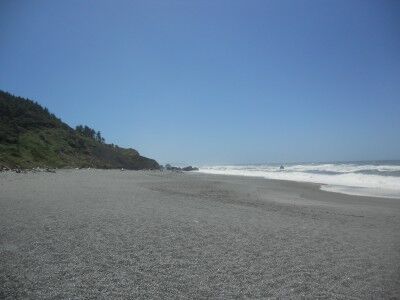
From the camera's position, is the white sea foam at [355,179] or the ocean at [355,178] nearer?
the white sea foam at [355,179]

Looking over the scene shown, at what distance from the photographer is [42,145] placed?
51594 millimetres

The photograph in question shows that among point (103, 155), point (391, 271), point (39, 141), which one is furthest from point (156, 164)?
point (391, 271)

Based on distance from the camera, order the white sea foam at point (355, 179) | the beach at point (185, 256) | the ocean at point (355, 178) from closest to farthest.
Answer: the beach at point (185, 256), the white sea foam at point (355, 179), the ocean at point (355, 178)

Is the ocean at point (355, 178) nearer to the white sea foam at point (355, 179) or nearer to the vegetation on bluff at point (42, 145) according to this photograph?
the white sea foam at point (355, 179)

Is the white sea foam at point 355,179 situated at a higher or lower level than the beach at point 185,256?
higher

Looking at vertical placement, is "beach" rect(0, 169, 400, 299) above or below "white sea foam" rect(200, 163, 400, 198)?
below

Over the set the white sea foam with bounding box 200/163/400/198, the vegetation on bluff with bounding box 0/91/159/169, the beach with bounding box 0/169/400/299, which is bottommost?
the beach with bounding box 0/169/400/299

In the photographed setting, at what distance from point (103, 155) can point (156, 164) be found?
2135 centimetres

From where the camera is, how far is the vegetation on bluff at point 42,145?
4372 cm

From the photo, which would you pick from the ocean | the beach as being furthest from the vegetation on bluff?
the beach

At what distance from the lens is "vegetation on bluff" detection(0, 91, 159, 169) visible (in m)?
43.7

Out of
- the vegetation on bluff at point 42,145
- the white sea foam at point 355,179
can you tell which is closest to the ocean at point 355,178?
the white sea foam at point 355,179

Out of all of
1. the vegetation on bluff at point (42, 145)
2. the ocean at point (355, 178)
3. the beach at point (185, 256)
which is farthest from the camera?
the vegetation on bluff at point (42, 145)

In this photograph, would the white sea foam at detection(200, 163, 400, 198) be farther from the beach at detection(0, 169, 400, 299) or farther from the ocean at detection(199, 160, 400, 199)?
the beach at detection(0, 169, 400, 299)
